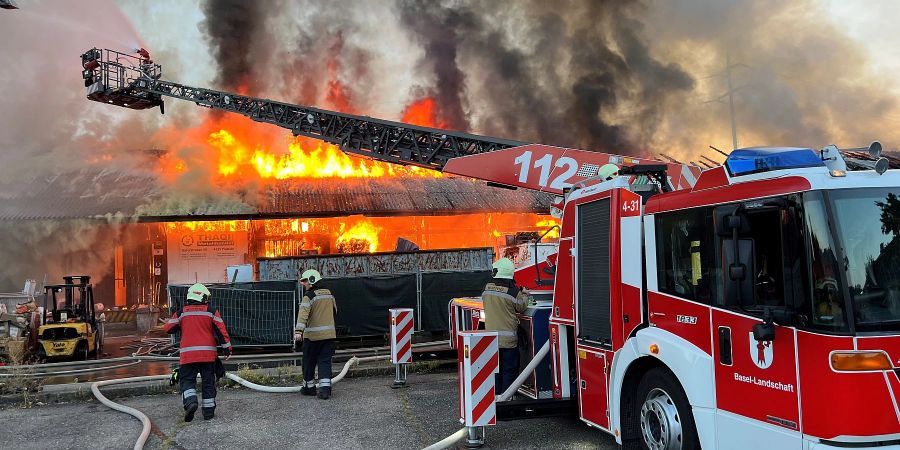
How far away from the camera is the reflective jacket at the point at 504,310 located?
6.71 meters

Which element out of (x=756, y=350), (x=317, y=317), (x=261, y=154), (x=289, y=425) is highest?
(x=261, y=154)

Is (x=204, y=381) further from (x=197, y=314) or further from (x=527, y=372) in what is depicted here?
(x=527, y=372)

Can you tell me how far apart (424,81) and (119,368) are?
733 inches

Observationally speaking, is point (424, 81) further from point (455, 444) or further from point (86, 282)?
point (455, 444)

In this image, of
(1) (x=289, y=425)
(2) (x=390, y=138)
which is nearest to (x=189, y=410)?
(1) (x=289, y=425)

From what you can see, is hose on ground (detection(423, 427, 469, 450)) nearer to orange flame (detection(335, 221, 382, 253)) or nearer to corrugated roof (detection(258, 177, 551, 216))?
corrugated roof (detection(258, 177, 551, 216))

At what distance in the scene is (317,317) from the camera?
830 cm

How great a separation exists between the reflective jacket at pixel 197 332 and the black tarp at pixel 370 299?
544 centimetres

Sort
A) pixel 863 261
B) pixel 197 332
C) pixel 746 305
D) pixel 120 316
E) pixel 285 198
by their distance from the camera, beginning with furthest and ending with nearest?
pixel 285 198 < pixel 120 316 < pixel 197 332 < pixel 746 305 < pixel 863 261

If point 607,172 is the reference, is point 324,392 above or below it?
below

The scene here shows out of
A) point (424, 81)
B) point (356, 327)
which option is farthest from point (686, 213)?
point (424, 81)

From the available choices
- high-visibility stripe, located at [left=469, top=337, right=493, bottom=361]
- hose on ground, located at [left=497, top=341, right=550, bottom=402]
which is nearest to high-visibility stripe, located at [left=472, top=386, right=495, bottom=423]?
high-visibility stripe, located at [left=469, top=337, right=493, bottom=361]

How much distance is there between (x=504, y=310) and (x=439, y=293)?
6.56 m

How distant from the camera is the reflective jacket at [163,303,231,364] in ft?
23.4
